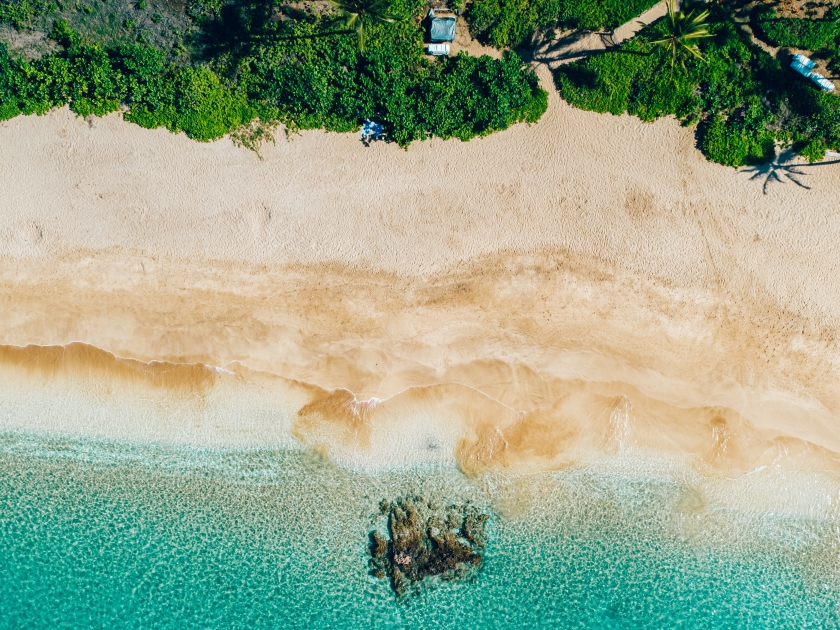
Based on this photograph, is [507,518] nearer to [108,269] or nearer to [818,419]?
[818,419]

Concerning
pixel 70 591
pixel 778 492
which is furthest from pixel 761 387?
pixel 70 591

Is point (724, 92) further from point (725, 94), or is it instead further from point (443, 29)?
point (443, 29)

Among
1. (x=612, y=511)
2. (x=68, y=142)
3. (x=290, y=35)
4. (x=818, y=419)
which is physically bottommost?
(x=612, y=511)

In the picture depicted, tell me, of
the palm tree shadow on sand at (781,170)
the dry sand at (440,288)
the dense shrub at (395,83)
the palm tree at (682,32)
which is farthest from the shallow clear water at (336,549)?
the palm tree at (682,32)

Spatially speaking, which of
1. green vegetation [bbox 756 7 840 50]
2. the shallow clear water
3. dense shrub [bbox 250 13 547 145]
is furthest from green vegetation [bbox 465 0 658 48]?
the shallow clear water

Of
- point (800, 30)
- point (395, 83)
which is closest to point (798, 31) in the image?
point (800, 30)

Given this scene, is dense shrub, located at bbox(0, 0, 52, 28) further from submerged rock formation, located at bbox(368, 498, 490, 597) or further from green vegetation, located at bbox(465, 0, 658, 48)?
submerged rock formation, located at bbox(368, 498, 490, 597)

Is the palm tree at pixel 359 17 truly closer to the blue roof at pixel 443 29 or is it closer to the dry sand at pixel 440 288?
the blue roof at pixel 443 29
